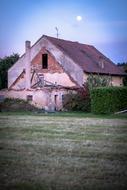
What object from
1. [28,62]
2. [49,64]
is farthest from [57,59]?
[28,62]

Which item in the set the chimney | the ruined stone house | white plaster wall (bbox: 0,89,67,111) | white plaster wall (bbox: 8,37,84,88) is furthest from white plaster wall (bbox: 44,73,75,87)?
white plaster wall (bbox: 0,89,67,111)

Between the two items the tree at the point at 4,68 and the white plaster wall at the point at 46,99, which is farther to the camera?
the tree at the point at 4,68

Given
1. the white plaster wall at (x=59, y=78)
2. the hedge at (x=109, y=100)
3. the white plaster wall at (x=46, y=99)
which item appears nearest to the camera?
the hedge at (x=109, y=100)

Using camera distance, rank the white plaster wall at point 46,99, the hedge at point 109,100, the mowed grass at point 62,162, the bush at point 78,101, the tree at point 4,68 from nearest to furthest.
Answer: the mowed grass at point 62,162 → the hedge at point 109,100 → the bush at point 78,101 → the white plaster wall at point 46,99 → the tree at point 4,68

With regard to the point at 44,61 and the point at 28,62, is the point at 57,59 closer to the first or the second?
the point at 44,61

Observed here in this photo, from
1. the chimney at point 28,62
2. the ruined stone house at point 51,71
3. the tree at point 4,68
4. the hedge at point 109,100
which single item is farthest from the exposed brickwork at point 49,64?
the hedge at point 109,100

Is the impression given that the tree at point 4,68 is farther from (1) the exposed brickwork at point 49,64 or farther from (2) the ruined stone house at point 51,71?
(1) the exposed brickwork at point 49,64

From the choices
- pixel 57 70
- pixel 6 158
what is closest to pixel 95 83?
pixel 57 70

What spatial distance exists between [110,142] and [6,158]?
165 inches

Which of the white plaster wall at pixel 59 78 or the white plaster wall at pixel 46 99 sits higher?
the white plaster wall at pixel 59 78

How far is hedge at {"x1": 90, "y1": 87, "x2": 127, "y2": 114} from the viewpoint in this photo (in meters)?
31.2

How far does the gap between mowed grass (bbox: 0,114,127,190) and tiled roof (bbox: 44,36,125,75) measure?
88.8ft

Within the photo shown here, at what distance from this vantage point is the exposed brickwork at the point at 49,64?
136 feet

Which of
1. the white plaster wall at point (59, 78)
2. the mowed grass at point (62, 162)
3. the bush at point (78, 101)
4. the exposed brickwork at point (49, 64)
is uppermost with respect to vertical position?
the exposed brickwork at point (49, 64)
